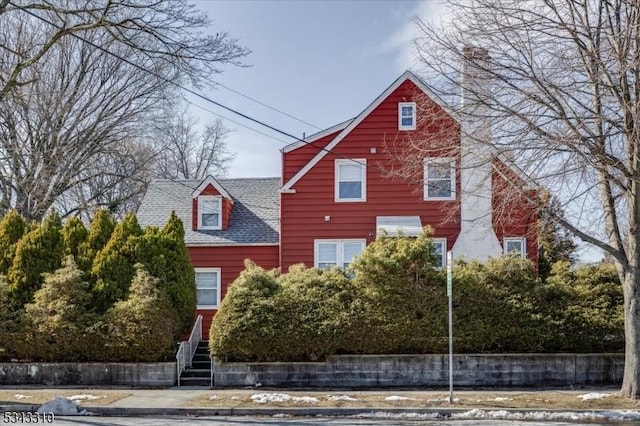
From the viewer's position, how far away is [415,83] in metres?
19.5

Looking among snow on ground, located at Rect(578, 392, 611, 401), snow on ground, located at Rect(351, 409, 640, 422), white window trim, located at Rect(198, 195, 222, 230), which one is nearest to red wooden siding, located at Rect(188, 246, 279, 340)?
white window trim, located at Rect(198, 195, 222, 230)

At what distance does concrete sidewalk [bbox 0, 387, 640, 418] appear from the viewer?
11.4 meters

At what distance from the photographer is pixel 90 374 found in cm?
1497

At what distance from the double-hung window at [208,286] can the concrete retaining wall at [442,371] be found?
615 centimetres

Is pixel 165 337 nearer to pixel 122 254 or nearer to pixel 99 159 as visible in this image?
pixel 122 254

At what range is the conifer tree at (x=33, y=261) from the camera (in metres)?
16.0

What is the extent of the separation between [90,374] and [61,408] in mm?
3525

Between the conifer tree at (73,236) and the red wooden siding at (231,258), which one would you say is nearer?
the conifer tree at (73,236)

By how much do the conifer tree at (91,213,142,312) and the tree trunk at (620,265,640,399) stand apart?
11898 mm

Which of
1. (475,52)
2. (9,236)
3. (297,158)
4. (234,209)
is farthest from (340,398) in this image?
(234,209)

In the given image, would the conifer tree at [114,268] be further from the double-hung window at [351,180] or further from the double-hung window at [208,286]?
the double-hung window at [351,180]

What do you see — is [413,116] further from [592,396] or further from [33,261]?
[33,261]

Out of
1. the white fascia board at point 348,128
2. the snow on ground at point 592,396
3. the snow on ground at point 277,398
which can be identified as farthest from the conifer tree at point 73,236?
the snow on ground at point 592,396

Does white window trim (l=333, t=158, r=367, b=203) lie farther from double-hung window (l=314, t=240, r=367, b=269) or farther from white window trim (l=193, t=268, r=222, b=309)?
white window trim (l=193, t=268, r=222, b=309)
